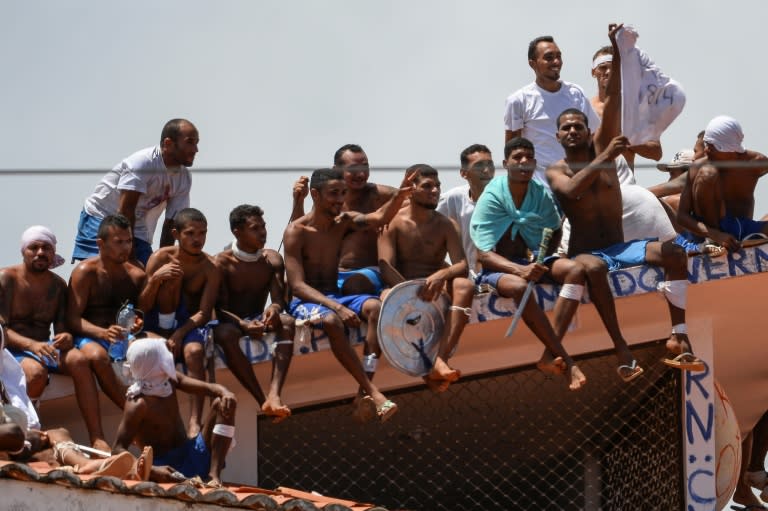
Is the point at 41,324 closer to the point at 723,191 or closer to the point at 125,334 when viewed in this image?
the point at 125,334

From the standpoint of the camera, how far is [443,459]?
17.1m

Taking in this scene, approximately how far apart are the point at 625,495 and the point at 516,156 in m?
2.85

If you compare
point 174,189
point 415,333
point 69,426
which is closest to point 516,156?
point 415,333

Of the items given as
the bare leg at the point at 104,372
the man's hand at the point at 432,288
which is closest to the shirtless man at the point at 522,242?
the man's hand at the point at 432,288

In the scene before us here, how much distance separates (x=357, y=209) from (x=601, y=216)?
1849 mm

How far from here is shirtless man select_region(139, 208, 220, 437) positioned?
15141 mm

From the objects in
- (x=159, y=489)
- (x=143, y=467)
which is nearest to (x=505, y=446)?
(x=143, y=467)

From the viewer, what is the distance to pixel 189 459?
1452 centimetres

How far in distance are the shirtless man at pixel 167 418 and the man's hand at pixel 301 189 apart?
76.3 inches

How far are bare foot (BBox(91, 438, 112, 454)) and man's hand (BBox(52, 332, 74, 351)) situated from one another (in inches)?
27.8

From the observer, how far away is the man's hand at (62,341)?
49.1 ft

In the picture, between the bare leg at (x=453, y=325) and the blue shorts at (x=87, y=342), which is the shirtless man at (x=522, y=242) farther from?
the blue shorts at (x=87, y=342)

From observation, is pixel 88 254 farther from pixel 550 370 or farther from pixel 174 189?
pixel 550 370

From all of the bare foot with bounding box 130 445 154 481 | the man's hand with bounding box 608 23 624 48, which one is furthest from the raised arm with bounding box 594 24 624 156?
the bare foot with bounding box 130 445 154 481
